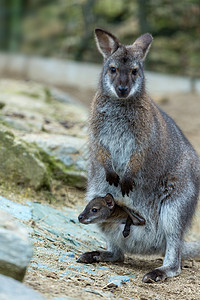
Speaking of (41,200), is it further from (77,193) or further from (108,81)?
(108,81)

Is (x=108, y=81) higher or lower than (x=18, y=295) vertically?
higher

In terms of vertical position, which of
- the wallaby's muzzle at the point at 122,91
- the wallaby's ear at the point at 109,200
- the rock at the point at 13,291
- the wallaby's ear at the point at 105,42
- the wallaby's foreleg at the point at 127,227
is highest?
the wallaby's ear at the point at 105,42

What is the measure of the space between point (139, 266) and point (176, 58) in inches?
345

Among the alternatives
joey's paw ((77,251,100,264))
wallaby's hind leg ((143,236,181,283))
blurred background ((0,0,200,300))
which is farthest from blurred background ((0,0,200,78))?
joey's paw ((77,251,100,264))

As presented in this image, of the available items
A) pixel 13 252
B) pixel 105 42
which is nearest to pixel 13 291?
pixel 13 252

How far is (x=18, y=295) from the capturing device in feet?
8.86

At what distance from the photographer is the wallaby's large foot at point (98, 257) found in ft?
15.0

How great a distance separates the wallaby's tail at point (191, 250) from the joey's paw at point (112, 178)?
1.01 metres

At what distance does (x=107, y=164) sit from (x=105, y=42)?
1147 mm

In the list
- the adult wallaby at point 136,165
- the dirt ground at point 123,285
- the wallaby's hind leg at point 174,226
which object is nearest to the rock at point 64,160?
the dirt ground at point 123,285

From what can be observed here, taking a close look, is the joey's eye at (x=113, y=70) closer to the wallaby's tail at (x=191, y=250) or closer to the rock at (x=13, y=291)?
the wallaby's tail at (x=191, y=250)

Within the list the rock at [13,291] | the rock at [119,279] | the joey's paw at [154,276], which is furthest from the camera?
the joey's paw at [154,276]

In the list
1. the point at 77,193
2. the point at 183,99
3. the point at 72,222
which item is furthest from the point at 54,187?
the point at 183,99

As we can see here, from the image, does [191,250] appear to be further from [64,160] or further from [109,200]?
[64,160]
